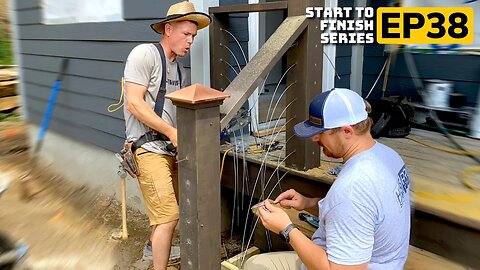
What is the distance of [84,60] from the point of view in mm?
4500

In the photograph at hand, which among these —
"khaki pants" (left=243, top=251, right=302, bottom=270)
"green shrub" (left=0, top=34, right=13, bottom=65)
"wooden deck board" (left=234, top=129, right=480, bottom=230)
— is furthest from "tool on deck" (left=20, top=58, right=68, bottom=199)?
"green shrub" (left=0, top=34, right=13, bottom=65)

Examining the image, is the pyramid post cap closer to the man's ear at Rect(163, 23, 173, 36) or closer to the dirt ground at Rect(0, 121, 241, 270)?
the man's ear at Rect(163, 23, 173, 36)

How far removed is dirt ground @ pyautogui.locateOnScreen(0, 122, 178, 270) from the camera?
3.23 m

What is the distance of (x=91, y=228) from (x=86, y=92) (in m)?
1.48

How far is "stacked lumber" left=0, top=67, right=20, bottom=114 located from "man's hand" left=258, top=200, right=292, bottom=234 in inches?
269

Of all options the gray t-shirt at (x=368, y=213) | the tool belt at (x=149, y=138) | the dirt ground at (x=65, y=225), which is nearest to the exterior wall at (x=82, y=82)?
the dirt ground at (x=65, y=225)

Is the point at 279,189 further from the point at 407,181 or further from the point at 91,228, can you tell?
the point at 91,228

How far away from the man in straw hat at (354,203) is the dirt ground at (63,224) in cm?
189

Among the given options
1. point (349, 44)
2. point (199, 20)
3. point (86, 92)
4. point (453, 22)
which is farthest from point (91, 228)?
point (453, 22)

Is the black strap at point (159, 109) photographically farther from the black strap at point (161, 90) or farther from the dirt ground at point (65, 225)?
the dirt ground at point (65, 225)

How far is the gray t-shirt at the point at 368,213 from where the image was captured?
4.70 ft

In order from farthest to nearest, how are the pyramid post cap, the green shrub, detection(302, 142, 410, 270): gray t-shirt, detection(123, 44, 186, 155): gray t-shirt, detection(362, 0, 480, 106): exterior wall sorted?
the green shrub
detection(362, 0, 480, 106): exterior wall
detection(123, 44, 186, 155): gray t-shirt
the pyramid post cap
detection(302, 142, 410, 270): gray t-shirt

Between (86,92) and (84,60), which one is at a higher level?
(84,60)

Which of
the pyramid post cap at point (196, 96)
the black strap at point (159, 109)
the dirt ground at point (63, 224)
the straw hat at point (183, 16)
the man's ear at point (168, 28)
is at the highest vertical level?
the straw hat at point (183, 16)
